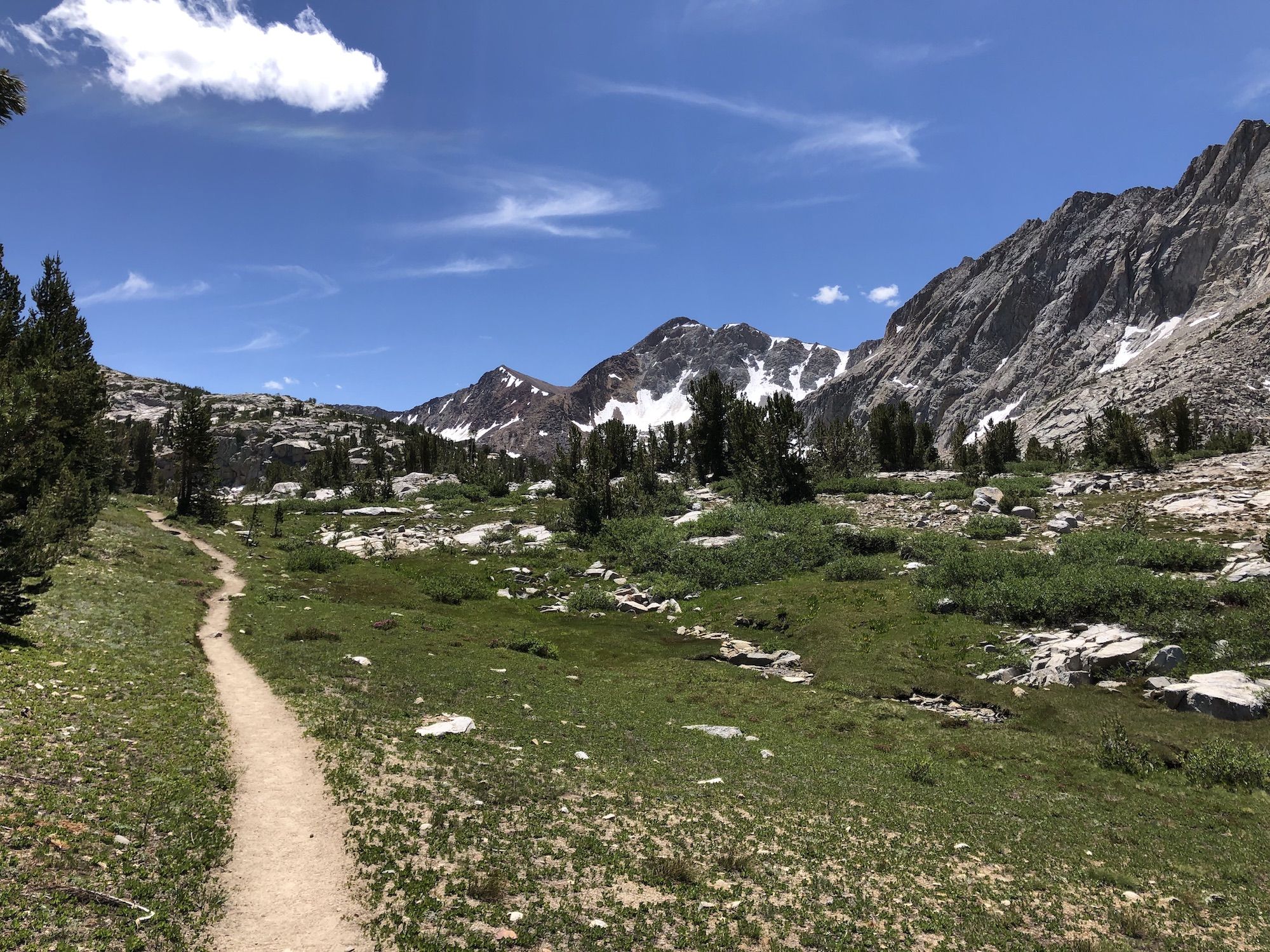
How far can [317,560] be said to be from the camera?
49344 millimetres

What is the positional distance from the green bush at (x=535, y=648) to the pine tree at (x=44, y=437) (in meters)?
18.6

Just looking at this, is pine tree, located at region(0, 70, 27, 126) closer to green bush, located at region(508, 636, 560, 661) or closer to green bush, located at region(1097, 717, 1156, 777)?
green bush, located at region(508, 636, 560, 661)

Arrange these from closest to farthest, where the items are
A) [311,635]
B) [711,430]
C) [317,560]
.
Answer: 1. [311,635]
2. [317,560]
3. [711,430]

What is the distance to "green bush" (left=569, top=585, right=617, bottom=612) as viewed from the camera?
42094 millimetres

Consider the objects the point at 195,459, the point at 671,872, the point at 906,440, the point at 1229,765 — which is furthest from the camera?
the point at 906,440

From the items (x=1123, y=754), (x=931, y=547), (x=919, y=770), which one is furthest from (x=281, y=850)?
(x=931, y=547)

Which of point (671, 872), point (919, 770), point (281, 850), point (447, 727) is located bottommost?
point (919, 770)

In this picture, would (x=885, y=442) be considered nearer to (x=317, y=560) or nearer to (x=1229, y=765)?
(x=317, y=560)

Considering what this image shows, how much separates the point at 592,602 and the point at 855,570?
58.9 feet

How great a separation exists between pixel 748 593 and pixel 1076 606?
59.2 feet

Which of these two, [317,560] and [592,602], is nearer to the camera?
[592,602]

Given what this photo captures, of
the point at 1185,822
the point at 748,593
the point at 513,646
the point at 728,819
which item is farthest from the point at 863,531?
the point at 728,819

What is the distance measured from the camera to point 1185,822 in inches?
595

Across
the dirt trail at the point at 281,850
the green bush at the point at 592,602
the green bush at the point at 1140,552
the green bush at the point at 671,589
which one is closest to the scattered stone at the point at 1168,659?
the green bush at the point at 1140,552
